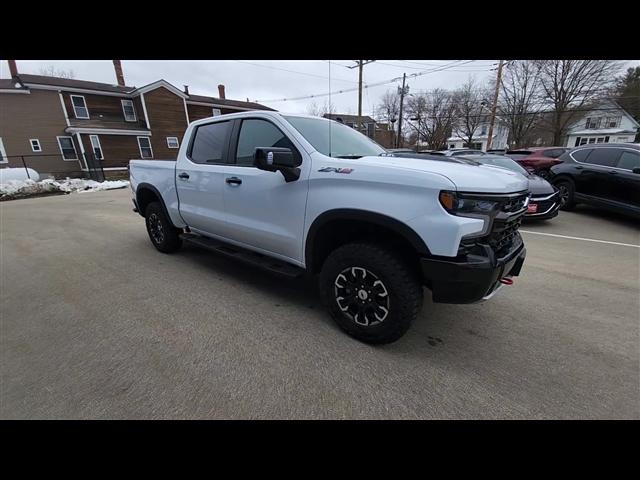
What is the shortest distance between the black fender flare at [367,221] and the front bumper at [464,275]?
5.0 inches

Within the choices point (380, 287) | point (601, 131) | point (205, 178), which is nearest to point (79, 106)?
point (205, 178)

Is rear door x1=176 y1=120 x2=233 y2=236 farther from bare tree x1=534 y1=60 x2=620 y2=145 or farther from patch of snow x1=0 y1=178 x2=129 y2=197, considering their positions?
bare tree x1=534 y1=60 x2=620 y2=145

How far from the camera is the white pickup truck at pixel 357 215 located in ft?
6.40

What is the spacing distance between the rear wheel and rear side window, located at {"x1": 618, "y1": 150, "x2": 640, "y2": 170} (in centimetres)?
109

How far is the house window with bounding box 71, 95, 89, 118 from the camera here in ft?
70.1

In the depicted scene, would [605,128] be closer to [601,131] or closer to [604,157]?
[601,131]

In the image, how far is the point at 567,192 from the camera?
7.76m

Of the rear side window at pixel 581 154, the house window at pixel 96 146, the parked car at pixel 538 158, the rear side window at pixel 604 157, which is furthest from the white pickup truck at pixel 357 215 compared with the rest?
the house window at pixel 96 146

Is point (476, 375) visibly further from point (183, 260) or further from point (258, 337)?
point (183, 260)

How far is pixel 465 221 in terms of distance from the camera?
73.8 inches

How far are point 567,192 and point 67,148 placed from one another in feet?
94.4

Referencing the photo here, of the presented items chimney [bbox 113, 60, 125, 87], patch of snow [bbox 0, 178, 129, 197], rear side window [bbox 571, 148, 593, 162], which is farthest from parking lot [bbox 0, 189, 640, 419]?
chimney [bbox 113, 60, 125, 87]
